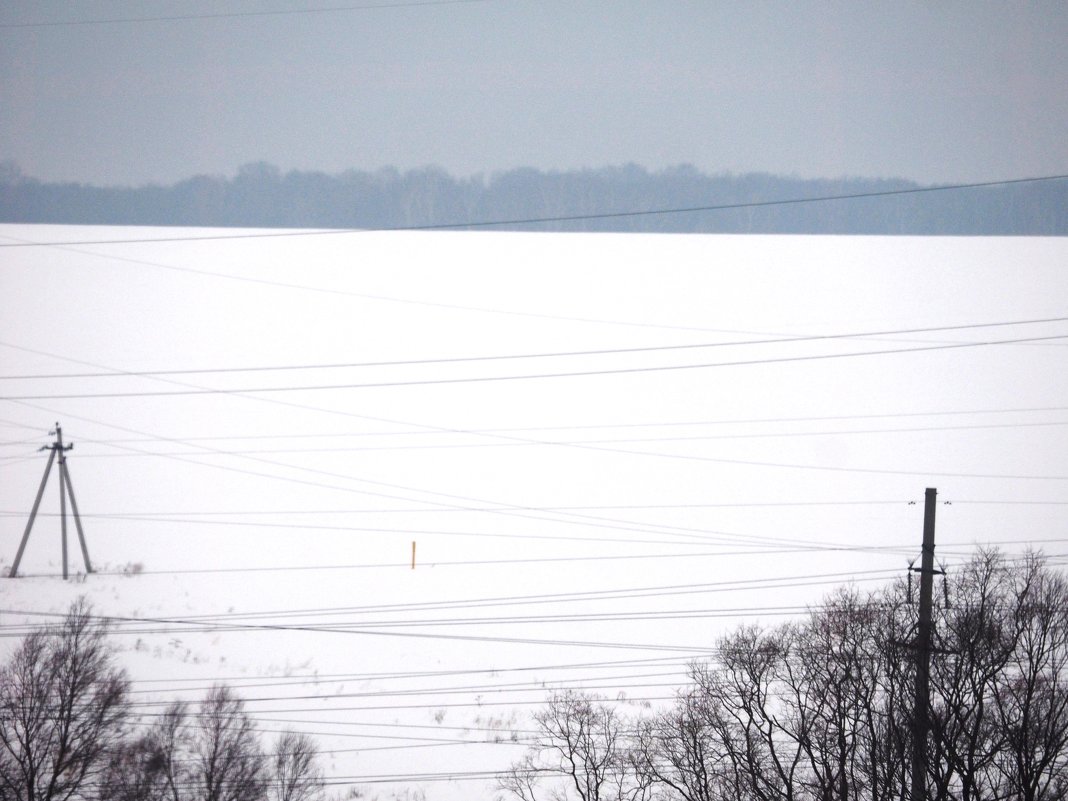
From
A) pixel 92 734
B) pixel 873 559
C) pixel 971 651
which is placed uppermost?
pixel 873 559

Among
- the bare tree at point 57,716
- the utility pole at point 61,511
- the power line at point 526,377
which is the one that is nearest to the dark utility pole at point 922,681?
the bare tree at point 57,716

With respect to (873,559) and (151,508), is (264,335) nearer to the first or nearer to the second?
(151,508)

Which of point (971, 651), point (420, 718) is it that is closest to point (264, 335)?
point (420, 718)

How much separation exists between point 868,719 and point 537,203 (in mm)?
19955

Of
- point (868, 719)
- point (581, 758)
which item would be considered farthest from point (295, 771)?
point (868, 719)

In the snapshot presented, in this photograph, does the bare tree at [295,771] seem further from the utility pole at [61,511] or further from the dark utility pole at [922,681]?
the dark utility pole at [922,681]

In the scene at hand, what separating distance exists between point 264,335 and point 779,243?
1982cm

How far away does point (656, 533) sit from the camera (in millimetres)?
16594

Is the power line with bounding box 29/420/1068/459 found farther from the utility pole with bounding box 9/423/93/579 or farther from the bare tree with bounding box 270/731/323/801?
the bare tree with bounding box 270/731/323/801

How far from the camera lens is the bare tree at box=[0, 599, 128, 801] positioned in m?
7.66

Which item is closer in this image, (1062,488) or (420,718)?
(420,718)

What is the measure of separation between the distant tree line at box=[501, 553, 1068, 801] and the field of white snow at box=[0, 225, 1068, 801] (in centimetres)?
68

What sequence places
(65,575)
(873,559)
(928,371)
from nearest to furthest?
(65,575), (873,559), (928,371)

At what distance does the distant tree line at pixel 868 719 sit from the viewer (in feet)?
→ 19.7
